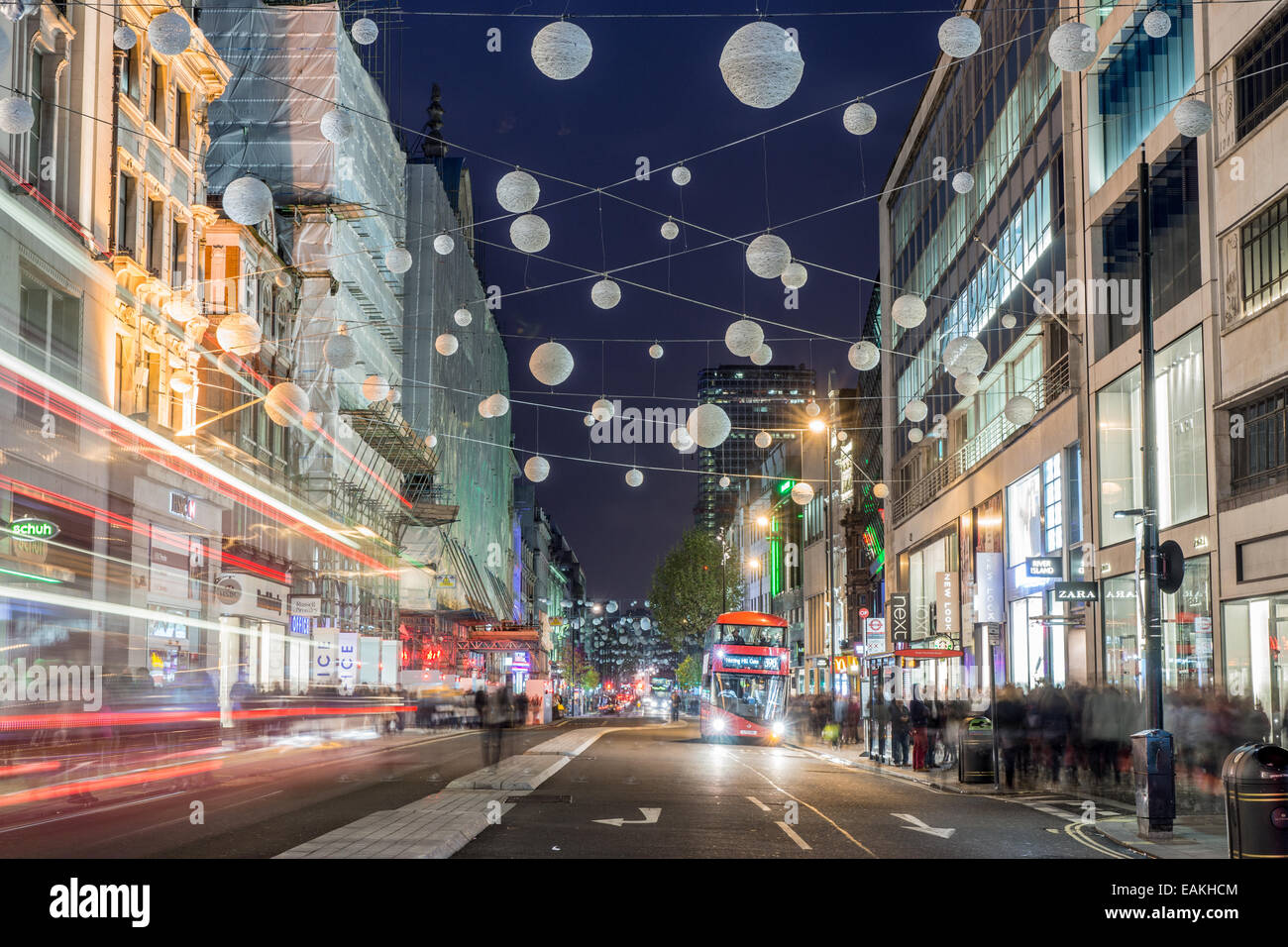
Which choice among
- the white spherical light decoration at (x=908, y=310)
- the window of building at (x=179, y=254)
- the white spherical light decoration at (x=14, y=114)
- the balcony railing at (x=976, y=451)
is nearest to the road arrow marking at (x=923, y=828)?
the white spherical light decoration at (x=908, y=310)

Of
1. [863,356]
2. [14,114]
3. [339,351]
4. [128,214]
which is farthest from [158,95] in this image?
[863,356]

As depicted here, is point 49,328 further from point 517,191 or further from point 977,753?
point 977,753

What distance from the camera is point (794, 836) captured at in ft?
49.4

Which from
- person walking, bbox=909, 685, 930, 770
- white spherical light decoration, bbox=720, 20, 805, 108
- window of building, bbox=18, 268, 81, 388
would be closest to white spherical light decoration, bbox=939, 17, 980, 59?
white spherical light decoration, bbox=720, 20, 805, 108

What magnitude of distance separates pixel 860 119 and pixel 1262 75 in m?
11.0

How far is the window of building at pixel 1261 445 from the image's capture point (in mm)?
22266

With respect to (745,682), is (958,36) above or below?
above

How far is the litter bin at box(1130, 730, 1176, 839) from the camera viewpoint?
15773mm

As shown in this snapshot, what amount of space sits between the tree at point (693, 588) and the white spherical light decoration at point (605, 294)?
8465 centimetres

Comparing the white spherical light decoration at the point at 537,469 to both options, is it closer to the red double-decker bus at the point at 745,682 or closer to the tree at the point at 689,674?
the red double-decker bus at the point at 745,682

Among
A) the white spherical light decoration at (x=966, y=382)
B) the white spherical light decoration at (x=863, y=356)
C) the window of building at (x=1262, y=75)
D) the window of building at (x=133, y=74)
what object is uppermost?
the window of building at (x=133, y=74)

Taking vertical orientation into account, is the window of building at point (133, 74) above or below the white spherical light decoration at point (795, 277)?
above
